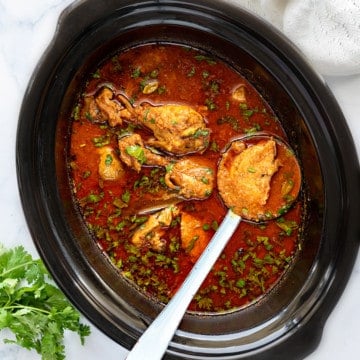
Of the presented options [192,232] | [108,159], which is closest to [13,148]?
[108,159]

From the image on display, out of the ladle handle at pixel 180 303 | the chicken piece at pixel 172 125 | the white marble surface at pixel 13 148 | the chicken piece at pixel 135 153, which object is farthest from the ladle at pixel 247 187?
the white marble surface at pixel 13 148

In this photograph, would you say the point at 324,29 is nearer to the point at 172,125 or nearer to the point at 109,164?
the point at 172,125

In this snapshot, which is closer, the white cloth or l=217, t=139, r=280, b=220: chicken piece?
the white cloth

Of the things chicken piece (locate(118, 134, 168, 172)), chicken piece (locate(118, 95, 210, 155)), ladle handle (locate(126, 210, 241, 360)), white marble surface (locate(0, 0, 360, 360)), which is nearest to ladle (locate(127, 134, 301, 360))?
ladle handle (locate(126, 210, 241, 360))

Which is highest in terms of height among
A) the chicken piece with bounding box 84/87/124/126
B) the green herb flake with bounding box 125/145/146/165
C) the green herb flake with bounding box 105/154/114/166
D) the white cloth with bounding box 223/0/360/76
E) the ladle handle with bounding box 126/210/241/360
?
the white cloth with bounding box 223/0/360/76

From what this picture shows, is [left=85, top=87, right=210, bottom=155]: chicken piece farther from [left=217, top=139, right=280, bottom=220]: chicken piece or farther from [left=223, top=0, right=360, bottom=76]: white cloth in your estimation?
[left=223, top=0, right=360, bottom=76]: white cloth

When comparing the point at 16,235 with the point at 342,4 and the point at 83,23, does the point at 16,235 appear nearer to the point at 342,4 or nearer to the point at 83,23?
the point at 83,23

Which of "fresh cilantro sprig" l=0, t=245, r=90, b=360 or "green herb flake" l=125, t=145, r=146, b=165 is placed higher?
"green herb flake" l=125, t=145, r=146, b=165

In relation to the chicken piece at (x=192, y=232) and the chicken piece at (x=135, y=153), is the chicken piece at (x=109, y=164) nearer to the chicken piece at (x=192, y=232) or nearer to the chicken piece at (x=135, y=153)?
the chicken piece at (x=135, y=153)
